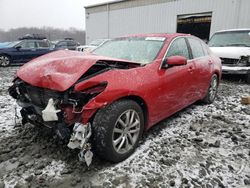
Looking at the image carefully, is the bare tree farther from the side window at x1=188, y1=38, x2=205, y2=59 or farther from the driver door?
the driver door

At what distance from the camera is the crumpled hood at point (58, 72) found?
2447 millimetres

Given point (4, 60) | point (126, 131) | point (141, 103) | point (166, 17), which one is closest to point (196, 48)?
point (141, 103)

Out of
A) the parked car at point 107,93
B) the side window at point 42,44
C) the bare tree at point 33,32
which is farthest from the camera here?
the bare tree at point 33,32

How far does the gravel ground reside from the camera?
95.6 inches

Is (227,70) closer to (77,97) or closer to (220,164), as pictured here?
(220,164)

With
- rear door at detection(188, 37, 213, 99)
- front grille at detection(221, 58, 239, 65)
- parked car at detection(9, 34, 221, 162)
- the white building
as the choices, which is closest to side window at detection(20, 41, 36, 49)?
the white building

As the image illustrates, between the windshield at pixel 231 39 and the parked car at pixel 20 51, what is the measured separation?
28.4ft

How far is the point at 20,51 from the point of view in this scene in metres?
11.7

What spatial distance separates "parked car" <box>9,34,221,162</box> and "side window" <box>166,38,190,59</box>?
14mm

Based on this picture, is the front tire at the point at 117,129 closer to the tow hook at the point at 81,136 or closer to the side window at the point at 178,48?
the tow hook at the point at 81,136

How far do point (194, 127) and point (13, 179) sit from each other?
2751mm

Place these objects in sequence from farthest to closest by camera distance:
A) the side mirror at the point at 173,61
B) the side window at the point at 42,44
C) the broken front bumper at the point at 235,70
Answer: the side window at the point at 42,44 < the broken front bumper at the point at 235,70 < the side mirror at the point at 173,61

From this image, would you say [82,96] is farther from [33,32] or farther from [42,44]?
→ [33,32]

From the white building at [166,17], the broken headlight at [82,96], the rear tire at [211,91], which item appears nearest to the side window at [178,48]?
the rear tire at [211,91]
